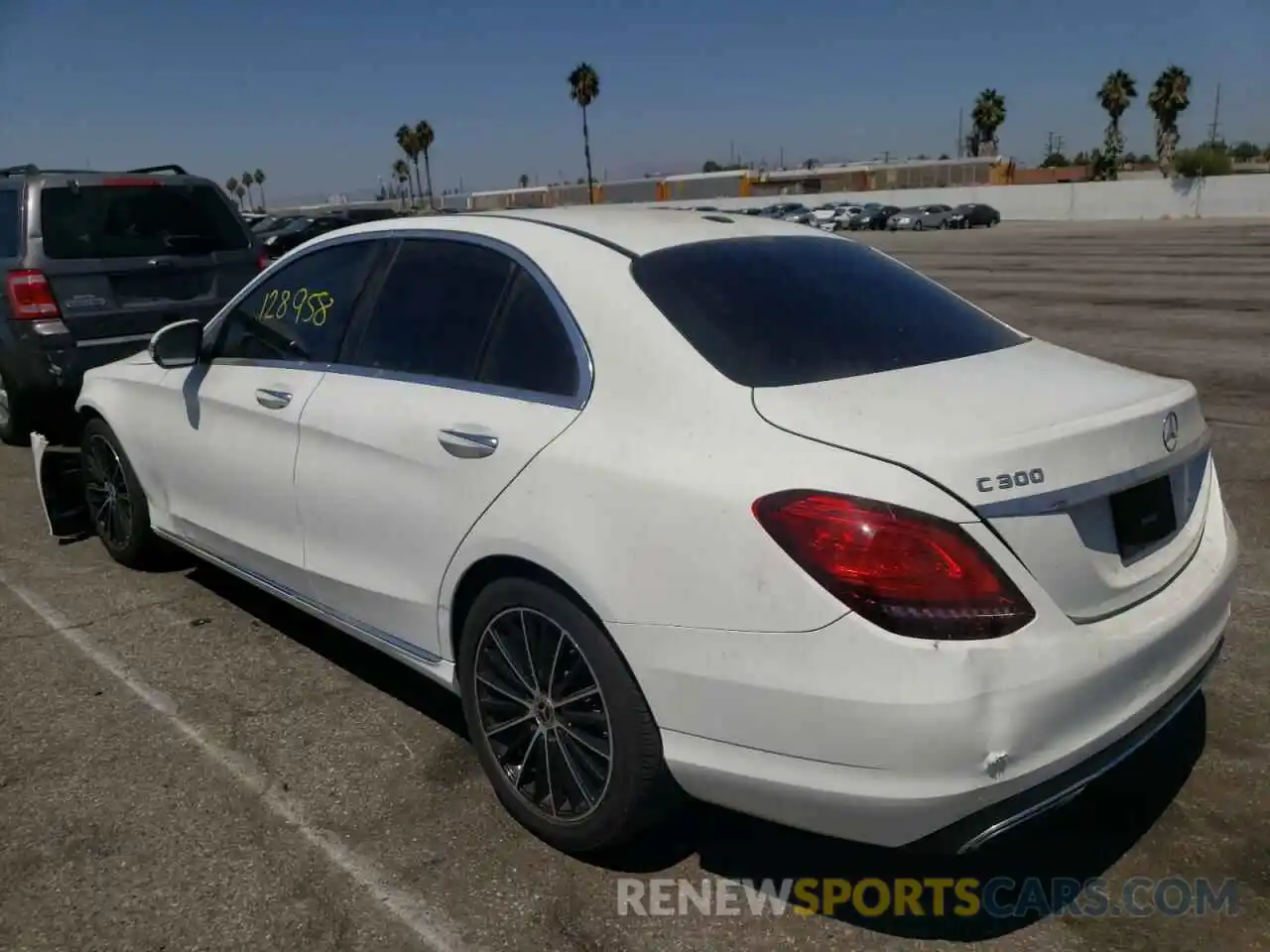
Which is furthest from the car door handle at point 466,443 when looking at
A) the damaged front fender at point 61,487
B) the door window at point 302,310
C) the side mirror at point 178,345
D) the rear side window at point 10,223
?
the rear side window at point 10,223

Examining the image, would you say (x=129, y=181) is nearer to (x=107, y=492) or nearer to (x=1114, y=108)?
(x=107, y=492)

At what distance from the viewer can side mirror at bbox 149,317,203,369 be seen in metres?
4.39

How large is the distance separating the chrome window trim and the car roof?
0.03 meters

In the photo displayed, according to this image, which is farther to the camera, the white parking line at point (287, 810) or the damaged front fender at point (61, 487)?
the damaged front fender at point (61, 487)

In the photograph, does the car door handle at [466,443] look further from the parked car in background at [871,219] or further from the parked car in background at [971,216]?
the parked car in background at [871,219]

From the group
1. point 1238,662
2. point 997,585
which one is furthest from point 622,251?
point 1238,662

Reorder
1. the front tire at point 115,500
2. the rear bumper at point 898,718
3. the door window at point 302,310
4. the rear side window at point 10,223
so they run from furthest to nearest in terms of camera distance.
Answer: the rear side window at point 10,223 → the front tire at point 115,500 → the door window at point 302,310 → the rear bumper at point 898,718

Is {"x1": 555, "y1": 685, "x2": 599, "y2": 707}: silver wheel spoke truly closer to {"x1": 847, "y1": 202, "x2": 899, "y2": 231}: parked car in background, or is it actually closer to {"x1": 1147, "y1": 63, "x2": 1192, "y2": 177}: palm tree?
{"x1": 847, "y1": 202, "x2": 899, "y2": 231}: parked car in background

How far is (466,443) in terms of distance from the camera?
300 centimetres

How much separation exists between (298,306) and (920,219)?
5478 centimetres

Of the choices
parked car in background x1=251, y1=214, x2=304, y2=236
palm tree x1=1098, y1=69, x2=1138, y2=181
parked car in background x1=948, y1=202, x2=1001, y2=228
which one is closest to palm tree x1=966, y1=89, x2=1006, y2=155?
palm tree x1=1098, y1=69, x2=1138, y2=181

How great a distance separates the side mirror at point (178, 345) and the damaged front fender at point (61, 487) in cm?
182

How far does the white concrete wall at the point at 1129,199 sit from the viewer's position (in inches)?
1991

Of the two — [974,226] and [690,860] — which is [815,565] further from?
[974,226]
